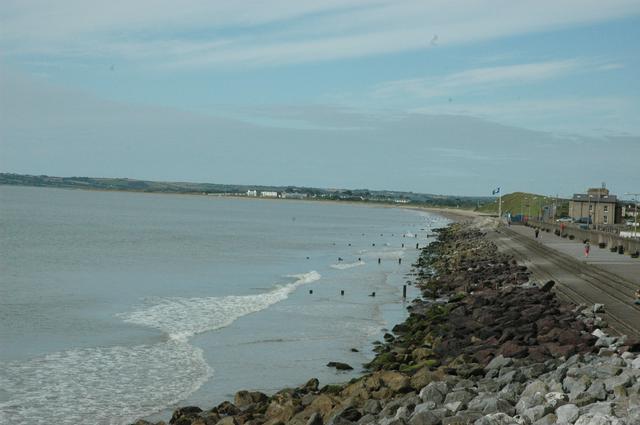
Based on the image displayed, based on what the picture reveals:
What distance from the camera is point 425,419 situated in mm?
11000

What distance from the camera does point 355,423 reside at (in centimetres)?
1206

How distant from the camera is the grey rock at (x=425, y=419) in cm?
1097

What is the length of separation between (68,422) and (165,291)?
19.0 m

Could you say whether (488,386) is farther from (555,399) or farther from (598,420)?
(598,420)

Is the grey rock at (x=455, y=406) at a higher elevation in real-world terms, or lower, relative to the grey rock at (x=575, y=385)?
lower

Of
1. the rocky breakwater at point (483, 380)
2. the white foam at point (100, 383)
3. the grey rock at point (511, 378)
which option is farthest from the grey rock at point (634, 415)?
the white foam at point (100, 383)

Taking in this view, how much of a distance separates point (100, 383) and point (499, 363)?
8703 mm

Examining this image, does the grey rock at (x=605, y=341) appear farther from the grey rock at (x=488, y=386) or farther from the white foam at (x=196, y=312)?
the white foam at (x=196, y=312)

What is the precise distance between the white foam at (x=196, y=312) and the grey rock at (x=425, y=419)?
12.9 metres

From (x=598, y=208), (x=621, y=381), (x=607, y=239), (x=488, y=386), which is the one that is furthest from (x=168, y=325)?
(x=598, y=208)

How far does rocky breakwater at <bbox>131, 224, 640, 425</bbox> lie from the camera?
36.2 feet

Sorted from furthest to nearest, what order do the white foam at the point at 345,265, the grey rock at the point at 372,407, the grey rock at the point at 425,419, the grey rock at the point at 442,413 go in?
the white foam at the point at 345,265 → the grey rock at the point at 372,407 → the grey rock at the point at 442,413 → the grey rock at the point at 425,419

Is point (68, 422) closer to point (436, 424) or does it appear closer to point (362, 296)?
point (436, 424)

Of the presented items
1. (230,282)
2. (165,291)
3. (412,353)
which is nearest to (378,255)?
(230,282)
